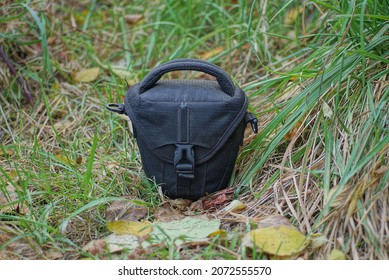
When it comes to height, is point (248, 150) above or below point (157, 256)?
above

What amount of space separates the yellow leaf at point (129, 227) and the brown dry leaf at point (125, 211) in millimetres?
80

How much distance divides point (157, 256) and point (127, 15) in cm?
196

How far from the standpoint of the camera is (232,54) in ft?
9.78

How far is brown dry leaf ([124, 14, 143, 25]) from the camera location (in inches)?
131

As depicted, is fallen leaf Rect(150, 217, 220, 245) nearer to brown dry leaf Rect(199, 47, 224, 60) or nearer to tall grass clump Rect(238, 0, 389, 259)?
tall grass clump Rect(238, 0, 389, 259)

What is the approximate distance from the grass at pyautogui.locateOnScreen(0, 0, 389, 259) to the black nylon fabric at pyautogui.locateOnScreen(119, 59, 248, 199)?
118mm

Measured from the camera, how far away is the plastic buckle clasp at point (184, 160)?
1.94 meters

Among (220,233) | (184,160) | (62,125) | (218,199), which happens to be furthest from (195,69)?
(62,125)

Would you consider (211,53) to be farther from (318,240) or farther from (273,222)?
(318,240)

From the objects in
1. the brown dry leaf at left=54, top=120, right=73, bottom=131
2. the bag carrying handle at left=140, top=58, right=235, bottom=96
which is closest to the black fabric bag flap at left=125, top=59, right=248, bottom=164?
the bag carrying handle at left=140, top=58, right=235, bottom=96

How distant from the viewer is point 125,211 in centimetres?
200

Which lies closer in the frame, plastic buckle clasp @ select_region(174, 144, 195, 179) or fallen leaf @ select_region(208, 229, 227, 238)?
fallen leaf @ select_region(208, 229, 227, 238)

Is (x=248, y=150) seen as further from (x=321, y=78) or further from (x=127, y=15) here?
(x=127, y=15)

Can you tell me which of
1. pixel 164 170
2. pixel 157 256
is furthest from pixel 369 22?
pixel 157 256
